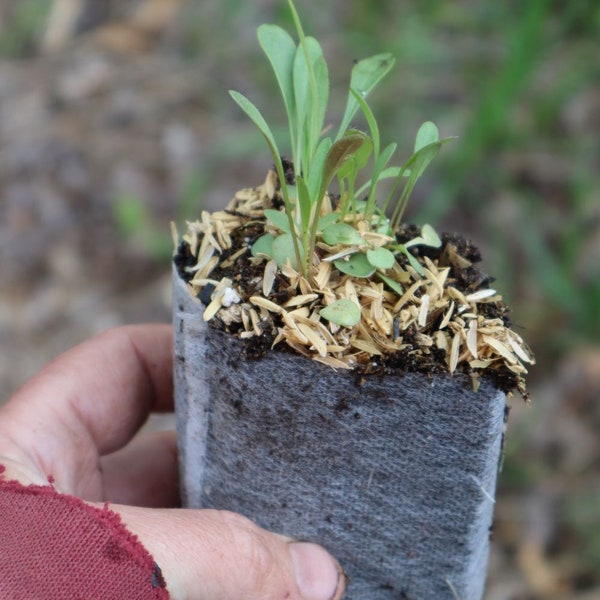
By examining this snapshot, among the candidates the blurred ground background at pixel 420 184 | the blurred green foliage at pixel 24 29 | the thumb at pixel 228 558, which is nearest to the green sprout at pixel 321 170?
the thumb at pixel 228 558

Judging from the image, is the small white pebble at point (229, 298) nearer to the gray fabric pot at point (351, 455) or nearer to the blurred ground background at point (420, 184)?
the gray fabric pot at point (351, 455)

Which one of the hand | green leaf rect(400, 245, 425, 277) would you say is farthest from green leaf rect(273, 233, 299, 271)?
the hand

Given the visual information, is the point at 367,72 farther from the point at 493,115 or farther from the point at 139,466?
the point at 493,115

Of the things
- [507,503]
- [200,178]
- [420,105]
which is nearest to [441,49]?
[420,105]

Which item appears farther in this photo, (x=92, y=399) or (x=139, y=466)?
(x=139, y=466)

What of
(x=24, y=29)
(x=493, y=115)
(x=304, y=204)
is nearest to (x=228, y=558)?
(x=304, y=204)

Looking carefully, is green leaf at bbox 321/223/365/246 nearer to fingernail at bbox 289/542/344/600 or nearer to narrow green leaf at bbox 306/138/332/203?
narrow green leaf at bbox 306/138/332/203
